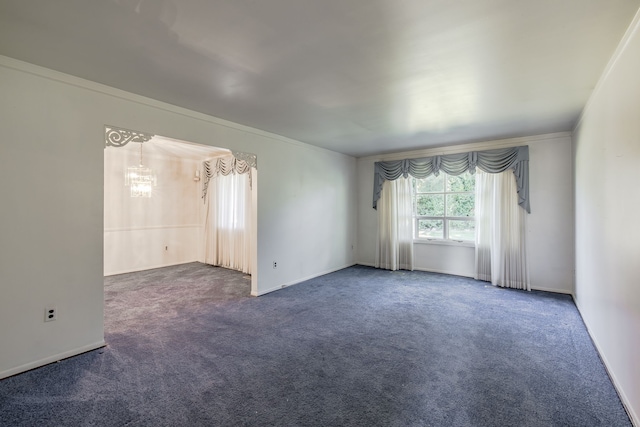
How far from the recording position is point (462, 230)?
5.49 meters

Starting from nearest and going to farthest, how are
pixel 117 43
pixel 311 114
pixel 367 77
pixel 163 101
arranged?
pixel 117 43
pixel 367 77
pixel 163 101
pixel 311 114

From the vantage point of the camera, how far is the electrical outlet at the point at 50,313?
2473 millimetres

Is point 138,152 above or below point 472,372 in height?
above

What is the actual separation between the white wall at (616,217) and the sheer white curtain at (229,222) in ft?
16.2

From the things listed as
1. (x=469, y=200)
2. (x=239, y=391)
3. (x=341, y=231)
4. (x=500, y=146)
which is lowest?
(x=239, y=391)

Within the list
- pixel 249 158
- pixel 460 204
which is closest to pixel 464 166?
pixel 460 204

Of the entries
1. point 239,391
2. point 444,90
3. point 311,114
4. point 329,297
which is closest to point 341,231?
point 329,297

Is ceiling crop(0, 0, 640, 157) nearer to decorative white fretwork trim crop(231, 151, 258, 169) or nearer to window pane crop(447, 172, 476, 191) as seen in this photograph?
decorative white fretwork trim crop(231, 151, 258, 169)

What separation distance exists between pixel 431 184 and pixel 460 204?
654 millimetres

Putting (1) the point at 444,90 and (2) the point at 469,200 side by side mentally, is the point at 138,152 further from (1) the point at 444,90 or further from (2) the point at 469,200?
(2) the point at 469,200

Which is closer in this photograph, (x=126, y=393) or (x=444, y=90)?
(x=126, y=393)

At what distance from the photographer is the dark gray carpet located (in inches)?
73.9

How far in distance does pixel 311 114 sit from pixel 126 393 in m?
3.12

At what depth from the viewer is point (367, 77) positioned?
8.30ft
